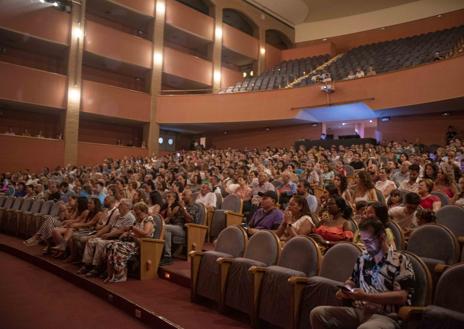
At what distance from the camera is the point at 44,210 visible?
19.3 feet

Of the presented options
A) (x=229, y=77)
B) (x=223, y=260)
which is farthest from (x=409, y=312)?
(x=229, y=77)

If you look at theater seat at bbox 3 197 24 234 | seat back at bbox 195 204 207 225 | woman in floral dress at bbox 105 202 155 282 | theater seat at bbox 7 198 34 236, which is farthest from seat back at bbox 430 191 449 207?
theater seat at bbox 3 197 24 234

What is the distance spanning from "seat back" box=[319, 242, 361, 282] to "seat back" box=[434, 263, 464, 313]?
452mm

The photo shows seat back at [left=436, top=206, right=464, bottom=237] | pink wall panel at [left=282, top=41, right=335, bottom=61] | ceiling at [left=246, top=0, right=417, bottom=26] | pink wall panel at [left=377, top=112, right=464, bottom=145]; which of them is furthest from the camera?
pink wall panel at [left=282, top=41, right=335, bottom=61]

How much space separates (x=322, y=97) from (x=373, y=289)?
929cm

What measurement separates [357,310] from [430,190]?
2.26 metres

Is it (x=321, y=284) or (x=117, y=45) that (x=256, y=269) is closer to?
(x=321, y=284)

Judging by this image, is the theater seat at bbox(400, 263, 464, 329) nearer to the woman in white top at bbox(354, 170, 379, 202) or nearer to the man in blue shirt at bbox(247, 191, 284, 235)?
the man in blue shirt at bbox(247, 191, 284, 235)

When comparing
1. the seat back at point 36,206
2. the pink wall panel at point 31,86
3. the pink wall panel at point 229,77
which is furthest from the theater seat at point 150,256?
the pink wall panel at point 229,77

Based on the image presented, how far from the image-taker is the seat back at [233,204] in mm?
5004

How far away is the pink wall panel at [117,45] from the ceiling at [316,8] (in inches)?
189

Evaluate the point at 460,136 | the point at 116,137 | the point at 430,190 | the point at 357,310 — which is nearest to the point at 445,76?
the point at 460,136

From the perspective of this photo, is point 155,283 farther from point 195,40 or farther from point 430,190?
point 195,40

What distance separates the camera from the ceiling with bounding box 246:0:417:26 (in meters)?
14.1
